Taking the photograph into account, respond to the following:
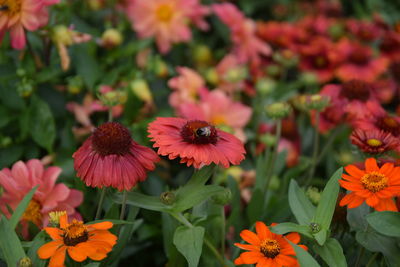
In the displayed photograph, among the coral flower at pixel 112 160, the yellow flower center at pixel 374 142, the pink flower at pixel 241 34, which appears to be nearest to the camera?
the coral flower at pixel 112 160

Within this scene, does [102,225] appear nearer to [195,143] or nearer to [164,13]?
[195,143]

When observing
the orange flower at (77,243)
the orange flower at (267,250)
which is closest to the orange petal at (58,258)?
the orange flower at (77,243)

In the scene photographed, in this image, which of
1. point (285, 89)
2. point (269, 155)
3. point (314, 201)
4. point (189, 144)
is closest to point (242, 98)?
point (285, 89)

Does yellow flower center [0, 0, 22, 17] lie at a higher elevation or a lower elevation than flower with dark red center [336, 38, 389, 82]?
higher

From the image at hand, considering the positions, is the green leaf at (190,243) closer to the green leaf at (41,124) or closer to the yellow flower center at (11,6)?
the green leaf at (41,124)

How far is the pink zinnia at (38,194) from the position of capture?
96 centimetres

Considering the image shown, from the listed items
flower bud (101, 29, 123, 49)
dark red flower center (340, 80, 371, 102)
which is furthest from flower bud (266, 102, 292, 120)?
flower bud (101, 29, 123, 49)

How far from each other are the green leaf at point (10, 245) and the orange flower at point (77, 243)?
6 centimetres

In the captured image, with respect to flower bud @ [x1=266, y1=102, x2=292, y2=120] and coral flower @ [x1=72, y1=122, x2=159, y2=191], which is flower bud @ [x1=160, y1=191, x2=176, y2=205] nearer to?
coral flower @ [x1=72, y1=122, x2=159, y2=191]

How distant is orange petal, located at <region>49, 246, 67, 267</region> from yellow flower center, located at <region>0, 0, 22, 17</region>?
616 mm

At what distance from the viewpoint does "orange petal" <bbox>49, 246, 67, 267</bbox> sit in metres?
0.70

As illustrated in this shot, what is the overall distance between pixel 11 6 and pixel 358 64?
1028 millimetres

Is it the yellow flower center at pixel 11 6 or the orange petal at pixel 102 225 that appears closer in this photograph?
the orange petal at pixel 102 225

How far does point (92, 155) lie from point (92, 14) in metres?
0.96
